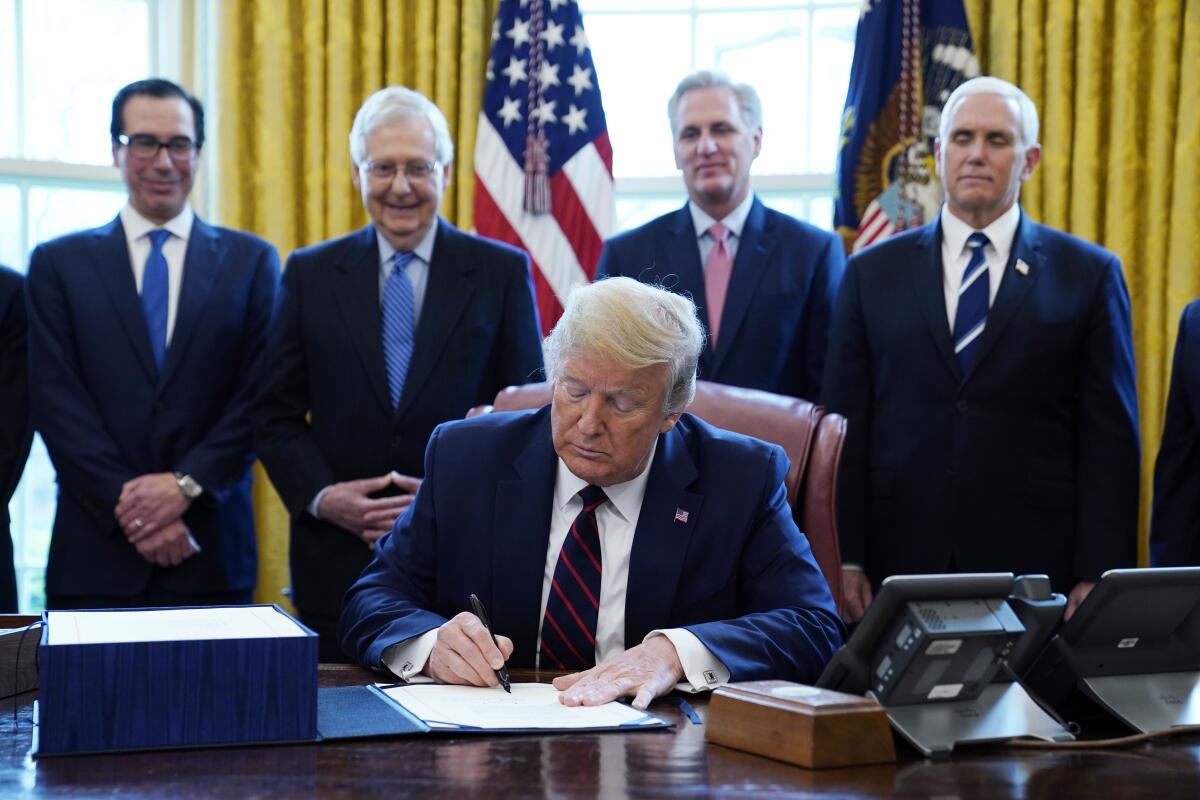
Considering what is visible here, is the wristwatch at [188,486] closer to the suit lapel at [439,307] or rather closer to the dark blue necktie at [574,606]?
the suit lapel at [439,307]

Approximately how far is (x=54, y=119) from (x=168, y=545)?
8.03 feet

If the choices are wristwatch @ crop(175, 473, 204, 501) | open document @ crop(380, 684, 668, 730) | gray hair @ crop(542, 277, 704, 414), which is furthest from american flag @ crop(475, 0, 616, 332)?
open document @ crop(380, 684, 668, 730)

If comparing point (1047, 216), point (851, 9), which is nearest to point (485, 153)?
point (851, 9)

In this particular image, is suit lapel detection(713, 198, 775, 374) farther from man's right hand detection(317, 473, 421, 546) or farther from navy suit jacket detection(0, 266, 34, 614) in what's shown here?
navy suit jacket detection(0, 266, 34, 614)

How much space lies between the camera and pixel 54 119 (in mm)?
5527

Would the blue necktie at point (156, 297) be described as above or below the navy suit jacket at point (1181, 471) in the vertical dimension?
above

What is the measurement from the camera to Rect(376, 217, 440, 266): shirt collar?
13.1 feet

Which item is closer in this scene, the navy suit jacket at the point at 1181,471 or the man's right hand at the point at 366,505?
the man's right hand at the point at 366,505

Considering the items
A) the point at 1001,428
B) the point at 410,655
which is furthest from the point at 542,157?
the point at 410,655

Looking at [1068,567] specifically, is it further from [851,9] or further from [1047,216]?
[851,9]

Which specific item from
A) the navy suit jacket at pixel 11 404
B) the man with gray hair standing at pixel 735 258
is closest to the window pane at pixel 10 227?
the navy suit jacket at pixel 11 404

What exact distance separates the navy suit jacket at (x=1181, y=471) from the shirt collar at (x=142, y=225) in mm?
2891

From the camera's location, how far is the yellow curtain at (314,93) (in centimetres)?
527

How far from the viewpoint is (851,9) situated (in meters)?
5.52
